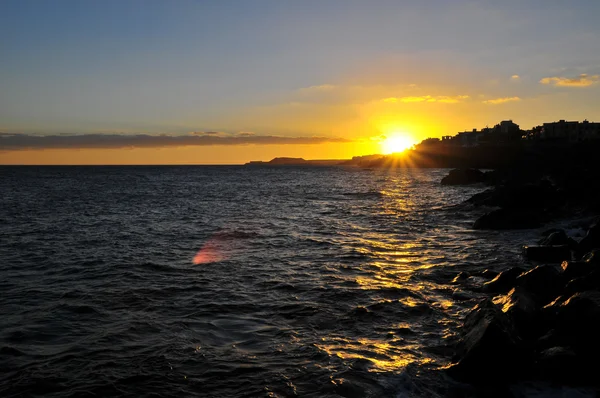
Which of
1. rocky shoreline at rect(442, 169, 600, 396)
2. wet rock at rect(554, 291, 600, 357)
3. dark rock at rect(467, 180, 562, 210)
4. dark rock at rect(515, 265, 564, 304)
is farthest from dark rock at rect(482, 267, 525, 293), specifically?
dark rock at rect(467, 180, 562, 210)

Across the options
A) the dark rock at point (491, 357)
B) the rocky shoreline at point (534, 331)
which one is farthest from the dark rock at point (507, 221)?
the dark rock at point (491, 357)

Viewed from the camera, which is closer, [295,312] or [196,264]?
[295,312]

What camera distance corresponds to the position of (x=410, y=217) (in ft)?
141

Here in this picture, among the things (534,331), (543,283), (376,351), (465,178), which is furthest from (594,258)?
(465,178)

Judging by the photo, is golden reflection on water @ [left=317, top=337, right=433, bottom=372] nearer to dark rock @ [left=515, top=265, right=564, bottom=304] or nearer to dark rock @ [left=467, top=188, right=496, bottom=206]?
dark rock @ [left=515, top=265, right=564, bottom=304]

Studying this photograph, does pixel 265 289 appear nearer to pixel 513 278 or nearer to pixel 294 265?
pixel 294 265

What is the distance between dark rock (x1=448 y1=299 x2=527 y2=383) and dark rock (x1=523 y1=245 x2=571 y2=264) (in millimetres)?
12025

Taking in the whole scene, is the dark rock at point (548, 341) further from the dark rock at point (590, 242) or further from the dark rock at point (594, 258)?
the dark rock at point (590, 242)

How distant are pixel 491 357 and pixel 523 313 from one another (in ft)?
9.46

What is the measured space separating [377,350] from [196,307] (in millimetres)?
6666

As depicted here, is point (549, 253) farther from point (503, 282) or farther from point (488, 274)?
point (503, 282)

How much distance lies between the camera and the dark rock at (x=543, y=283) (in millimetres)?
14441

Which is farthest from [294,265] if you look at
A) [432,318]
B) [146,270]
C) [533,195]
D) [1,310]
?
[533,195]

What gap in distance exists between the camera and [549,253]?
2095 centimetres
